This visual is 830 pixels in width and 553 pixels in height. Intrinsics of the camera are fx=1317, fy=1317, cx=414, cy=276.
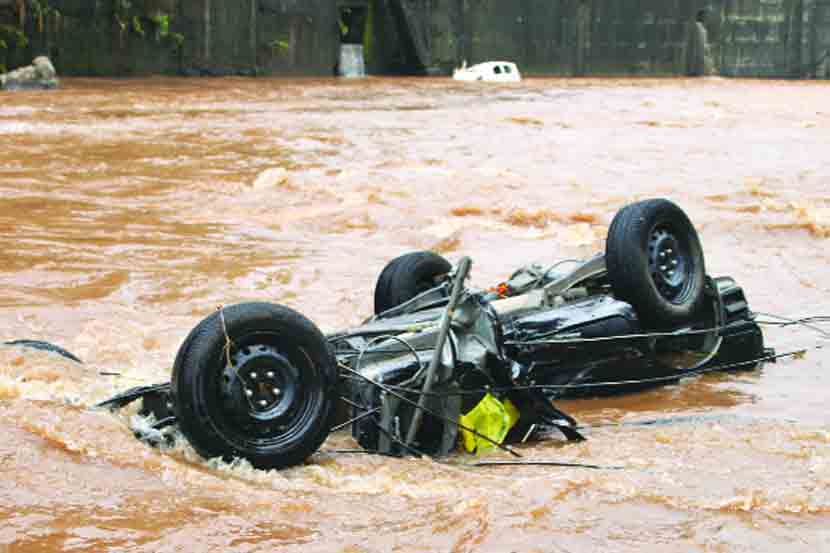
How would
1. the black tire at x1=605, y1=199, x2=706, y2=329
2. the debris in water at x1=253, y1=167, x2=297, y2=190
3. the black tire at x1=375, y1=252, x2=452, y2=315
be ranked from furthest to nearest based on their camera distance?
the debris in water at x1=253, y1=167, x2=297, y2=190
the black tire at x1=375, y1=252, x2=452, y2=315
the black tire at x1=605, y1=199, x2=706, y2=329

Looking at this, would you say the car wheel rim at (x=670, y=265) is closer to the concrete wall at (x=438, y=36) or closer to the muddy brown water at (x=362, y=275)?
the muddy brown water at (x=362, y=275)

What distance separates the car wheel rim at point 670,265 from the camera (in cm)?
755

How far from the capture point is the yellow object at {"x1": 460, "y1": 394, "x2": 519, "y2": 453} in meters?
6.35

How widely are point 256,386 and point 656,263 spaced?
283cm

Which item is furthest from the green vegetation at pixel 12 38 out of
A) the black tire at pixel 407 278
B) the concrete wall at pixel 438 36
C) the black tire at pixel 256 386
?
the black tire at pixel 256 386

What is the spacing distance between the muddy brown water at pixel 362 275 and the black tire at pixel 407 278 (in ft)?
4.19

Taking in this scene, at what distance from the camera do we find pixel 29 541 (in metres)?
4.86

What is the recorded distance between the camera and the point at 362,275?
37.0 ft

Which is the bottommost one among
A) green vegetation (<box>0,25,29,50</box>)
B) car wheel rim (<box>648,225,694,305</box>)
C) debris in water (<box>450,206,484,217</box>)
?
debris in water (<box>450,206,484,217</box>)

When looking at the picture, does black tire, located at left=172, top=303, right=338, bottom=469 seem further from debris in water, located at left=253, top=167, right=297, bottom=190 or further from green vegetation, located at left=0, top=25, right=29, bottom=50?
green vegetation, located at left=0, top=25, right=29, bottom=50

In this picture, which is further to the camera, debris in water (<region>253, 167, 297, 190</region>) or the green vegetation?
the green vegetation

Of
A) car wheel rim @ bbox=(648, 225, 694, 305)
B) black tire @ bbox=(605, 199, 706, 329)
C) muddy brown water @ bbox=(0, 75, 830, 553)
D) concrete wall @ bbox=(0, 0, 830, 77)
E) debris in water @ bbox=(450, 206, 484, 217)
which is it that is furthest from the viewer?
concrete wall @ bbox=(0, 0, 830, 77)

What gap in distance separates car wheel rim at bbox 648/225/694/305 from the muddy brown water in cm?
61

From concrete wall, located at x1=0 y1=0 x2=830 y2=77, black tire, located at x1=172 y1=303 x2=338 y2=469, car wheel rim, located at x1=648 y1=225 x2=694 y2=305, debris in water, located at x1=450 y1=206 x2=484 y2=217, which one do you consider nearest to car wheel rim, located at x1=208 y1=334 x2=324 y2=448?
black tire, located at x1=172 y1=303 x2=338 y2=469
